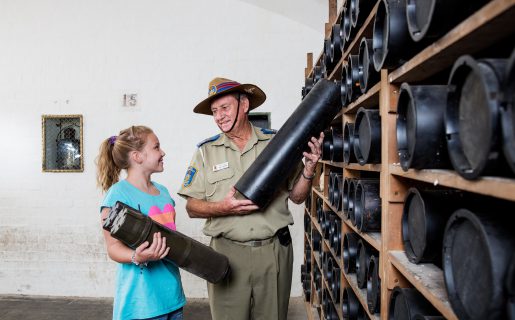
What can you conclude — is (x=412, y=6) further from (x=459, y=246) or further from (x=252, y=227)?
(x=252, y=227)

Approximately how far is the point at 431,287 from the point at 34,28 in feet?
15.9

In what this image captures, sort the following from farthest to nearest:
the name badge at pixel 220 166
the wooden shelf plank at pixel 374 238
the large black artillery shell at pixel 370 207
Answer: the name badge at pixel 220 166
the large black artillery shell at pixel 370 207
the wooden shelf plank at pixel 374 238

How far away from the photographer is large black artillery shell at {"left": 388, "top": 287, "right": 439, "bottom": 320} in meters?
1.02

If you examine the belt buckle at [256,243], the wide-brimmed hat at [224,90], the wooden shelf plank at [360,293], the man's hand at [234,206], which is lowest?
the wooden shelf plank at [360,293]

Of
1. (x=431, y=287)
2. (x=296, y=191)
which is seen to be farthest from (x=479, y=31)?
(x=296, y=191)

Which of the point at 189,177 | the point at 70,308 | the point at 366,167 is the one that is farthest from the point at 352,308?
the point at 70,308

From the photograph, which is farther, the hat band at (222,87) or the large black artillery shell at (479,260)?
the hat band at (222,87)

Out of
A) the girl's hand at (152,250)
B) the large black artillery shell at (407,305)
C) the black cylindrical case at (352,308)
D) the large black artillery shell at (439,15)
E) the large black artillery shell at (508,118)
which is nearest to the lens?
the large black artillery shell at (508,118)

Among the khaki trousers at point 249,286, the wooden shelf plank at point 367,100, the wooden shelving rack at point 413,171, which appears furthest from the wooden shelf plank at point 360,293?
the wooden shelf plank at point 367,100

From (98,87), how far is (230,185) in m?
2.80

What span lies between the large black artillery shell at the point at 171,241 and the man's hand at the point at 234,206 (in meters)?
0.23

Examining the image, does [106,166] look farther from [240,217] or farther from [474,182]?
[474,182]

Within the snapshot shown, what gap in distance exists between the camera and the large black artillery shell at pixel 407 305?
1.02 meters

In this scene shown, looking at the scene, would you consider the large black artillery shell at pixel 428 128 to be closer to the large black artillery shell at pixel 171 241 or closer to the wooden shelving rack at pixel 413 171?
the wooden shelving rack at pixel 413 171
